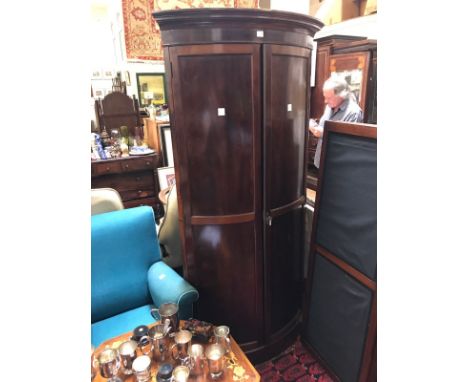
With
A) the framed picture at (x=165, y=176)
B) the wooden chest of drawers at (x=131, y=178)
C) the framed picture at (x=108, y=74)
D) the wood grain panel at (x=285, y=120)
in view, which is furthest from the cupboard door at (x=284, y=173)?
the framed picture at (x=108, y=74)

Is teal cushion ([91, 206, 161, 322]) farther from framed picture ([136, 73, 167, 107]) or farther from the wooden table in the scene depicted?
framed picture ([136, 73, 167, 107])

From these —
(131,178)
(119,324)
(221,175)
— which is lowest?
(119,324)

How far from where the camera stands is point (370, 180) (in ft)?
4.13

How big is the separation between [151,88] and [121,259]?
8.83 feet

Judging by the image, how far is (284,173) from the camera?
5.19 ft

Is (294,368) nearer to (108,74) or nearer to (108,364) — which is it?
(108,364)

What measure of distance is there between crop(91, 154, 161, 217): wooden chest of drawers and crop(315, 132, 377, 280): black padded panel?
232 centimetres

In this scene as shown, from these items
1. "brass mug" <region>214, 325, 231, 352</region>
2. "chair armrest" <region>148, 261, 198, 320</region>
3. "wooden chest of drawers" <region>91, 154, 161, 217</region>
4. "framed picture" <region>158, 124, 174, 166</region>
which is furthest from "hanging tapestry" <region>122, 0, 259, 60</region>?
"brass mug" <region>214, 325, 231, 352</region>

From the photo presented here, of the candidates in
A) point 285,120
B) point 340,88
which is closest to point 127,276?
point 285,120

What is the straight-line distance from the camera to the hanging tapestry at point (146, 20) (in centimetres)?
268

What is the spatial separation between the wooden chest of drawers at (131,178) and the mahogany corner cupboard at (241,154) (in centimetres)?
203

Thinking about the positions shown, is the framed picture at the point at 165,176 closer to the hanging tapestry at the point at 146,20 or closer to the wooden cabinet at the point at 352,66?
the hanging tapestry at the point at 146,20
